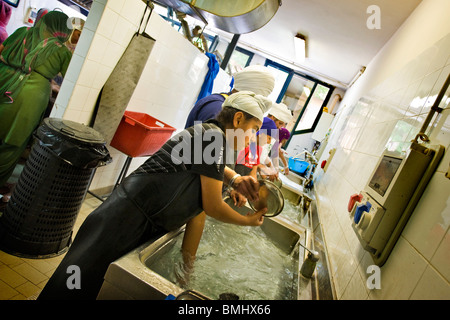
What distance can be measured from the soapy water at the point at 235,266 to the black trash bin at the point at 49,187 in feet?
3.41

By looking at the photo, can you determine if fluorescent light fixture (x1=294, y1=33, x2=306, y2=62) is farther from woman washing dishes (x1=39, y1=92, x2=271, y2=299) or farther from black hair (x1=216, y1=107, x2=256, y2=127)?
woman washing dishes (x1=39, y1=92, x2=271, y2=299)

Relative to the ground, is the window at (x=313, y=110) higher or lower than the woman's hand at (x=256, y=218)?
higher

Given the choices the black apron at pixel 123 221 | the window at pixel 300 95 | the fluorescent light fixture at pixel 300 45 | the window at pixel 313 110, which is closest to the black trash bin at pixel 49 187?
the black apron at pixel 123 221

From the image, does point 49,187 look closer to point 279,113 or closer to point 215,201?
point 215,201

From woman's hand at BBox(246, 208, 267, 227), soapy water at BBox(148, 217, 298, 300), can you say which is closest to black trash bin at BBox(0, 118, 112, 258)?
soapy water at BBox(148, 217, 298, 300)

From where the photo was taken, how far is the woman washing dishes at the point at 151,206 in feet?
4.43

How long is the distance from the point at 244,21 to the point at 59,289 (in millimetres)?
2850

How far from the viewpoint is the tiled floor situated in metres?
1.84

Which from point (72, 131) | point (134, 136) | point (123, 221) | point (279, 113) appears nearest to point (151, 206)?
point (123, 221)

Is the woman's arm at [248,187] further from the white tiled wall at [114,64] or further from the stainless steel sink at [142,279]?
the white tiled wall at [114,64]

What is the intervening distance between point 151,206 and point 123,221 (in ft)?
0.50

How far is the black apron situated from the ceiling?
11.1ft
